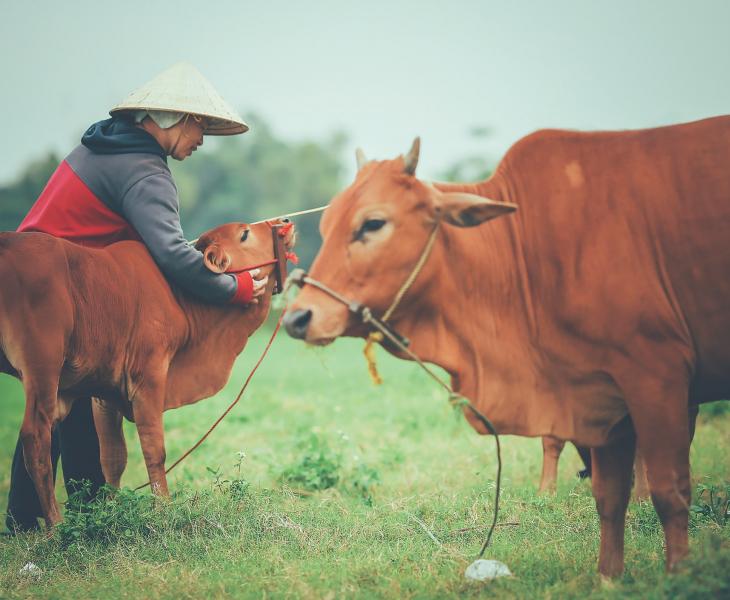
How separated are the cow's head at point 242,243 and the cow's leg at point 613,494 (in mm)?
2636

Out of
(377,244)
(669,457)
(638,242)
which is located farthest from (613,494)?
(377,244)

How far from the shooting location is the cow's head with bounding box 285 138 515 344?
358 centimetres

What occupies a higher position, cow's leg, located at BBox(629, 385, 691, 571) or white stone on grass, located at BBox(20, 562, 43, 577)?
cow's leg, located at BBox(629, 385, 691, 571)

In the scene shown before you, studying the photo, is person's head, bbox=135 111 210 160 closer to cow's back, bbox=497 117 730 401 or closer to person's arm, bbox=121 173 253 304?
person's arm, bbox=121 173 253 304

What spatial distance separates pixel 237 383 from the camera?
14.4 meters

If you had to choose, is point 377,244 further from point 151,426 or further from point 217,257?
point 151,426

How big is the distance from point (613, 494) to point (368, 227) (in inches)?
70.6

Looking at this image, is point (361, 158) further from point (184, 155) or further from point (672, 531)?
point (672, 531)

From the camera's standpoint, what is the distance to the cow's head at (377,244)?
3584 mm

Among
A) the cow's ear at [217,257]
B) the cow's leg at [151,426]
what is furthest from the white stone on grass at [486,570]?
the cow's ear at [217,257]

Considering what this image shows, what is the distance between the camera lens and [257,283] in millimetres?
5422

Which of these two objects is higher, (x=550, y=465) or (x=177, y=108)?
(x=177, y=108)

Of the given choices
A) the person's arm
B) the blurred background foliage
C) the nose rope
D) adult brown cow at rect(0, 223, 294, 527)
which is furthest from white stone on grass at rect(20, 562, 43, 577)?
the blurred background foliage

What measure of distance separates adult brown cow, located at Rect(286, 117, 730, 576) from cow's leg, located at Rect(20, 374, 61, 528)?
177 centimetres
